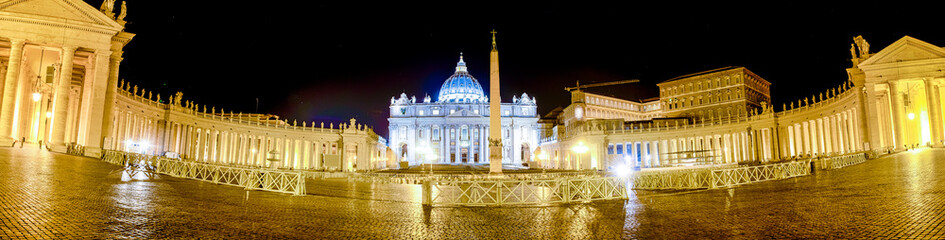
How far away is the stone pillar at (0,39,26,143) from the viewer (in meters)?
26.7

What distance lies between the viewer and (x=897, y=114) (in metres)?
35.7

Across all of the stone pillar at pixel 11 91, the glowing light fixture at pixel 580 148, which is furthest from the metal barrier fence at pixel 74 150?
the glowing light fixture at pixel 580 148

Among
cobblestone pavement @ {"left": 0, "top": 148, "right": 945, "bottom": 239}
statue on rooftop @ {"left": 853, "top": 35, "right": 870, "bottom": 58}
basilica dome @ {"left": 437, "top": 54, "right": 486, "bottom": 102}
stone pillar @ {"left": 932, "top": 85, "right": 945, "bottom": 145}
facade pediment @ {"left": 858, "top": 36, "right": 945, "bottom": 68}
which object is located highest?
basilica dome @ {"left": 437, "top": 54, "right": 486, "bottom": 102}

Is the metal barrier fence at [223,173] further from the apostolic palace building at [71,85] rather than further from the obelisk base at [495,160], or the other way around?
the obelisk base at [495,160]

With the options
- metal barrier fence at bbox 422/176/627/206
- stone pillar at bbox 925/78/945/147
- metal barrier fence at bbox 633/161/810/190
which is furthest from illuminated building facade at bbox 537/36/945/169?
metal barrier fence at bbox 422/176/627/206

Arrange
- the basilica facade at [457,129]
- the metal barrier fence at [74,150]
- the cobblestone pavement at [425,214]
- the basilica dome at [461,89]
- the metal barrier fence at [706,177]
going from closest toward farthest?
1. the cobblestone pavement at [425,214]
2. the metal barrier fence at [706,177]
3. the metal barrier fence at [74,150]
4. the basilica facade at [457,129]
5. the basilica dome at [461,89]

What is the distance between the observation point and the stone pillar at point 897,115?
3544cm

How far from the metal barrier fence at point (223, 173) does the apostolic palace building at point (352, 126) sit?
380cm

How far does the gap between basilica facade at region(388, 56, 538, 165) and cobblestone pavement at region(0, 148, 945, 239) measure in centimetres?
8963

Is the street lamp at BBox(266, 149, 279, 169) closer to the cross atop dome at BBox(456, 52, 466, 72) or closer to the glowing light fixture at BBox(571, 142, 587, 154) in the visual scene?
the glowing light fixture at BBox(571, 142, 587, 154)

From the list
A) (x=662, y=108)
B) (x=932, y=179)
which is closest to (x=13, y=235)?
(x=932, y=179)

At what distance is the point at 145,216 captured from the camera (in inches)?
426

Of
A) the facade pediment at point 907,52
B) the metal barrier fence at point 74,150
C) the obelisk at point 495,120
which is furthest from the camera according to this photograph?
the obelisk at point 495,120

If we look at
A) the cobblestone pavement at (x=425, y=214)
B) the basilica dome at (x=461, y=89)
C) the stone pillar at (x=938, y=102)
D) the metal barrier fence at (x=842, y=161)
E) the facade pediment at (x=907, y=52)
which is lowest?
the cobblestone pavement at (x=425, y=214)
